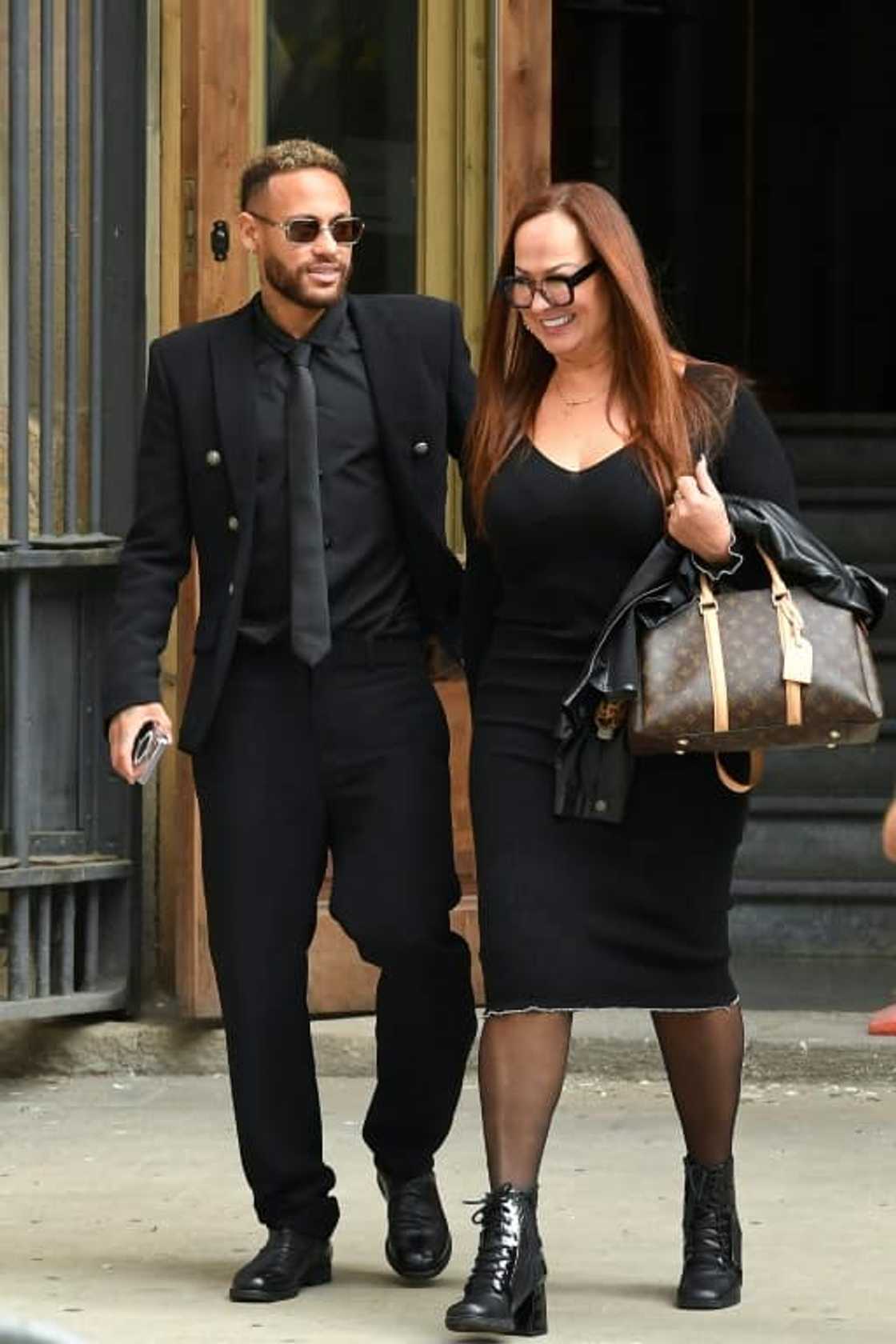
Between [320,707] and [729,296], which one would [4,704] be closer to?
[320,707]

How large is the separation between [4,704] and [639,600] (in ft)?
8.65

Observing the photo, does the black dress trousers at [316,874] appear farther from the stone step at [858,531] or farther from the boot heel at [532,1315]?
the stone step at [858,531]

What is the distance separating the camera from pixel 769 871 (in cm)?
922

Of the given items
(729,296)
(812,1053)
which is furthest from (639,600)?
(729,296)

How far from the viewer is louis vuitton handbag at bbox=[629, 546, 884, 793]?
17.4ft

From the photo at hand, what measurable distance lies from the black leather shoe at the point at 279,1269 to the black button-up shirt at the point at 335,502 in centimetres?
100

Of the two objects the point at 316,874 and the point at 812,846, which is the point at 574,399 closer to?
the point at 316,874

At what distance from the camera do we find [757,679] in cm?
533

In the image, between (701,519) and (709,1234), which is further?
(709,1234)

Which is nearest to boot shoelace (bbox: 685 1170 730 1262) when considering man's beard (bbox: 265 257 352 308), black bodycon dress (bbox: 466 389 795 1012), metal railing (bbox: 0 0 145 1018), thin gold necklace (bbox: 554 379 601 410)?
black bodycon dress (bbox: 466 389 795 1012)

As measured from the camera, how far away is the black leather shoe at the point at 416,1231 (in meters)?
Answer: 5.84

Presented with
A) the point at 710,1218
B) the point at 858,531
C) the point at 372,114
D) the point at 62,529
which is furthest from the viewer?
the point at 858,531

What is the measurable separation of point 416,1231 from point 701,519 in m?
1.34

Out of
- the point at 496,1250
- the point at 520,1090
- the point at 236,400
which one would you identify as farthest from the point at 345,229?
the point at 496,1250
